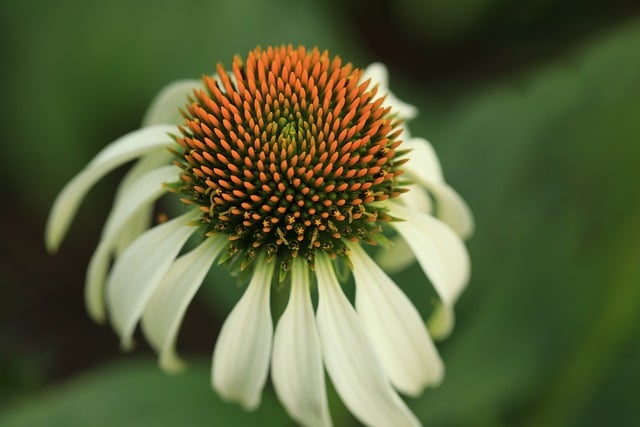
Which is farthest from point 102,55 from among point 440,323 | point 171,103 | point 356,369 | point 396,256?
point 356,369

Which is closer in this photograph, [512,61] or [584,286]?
[584,286]

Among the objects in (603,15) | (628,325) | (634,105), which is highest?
(603,15)

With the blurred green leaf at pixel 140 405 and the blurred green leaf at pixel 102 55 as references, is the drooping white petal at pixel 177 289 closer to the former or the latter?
the blurred green leaf at pixel 140 405

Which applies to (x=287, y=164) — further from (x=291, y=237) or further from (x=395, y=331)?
(x=395, y=331)

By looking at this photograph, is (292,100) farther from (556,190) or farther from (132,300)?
(556,190)

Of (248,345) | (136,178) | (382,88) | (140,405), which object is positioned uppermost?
(382,88)

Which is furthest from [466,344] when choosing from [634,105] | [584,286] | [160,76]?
[160,76]

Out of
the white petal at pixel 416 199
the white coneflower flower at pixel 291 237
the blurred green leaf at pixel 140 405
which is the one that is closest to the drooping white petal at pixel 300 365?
the white coneflower flower at pixel 291 237
